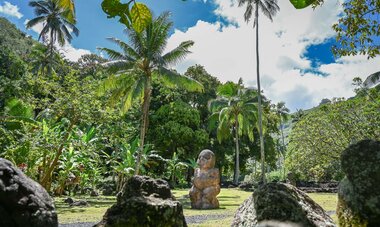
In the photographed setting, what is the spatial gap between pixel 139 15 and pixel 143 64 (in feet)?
61.5

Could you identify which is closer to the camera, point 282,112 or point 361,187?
point 361,187

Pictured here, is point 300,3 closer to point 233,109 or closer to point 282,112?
point 233,109

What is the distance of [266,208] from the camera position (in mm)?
3967

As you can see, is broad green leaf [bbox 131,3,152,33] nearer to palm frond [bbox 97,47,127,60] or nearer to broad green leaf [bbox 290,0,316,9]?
broad green leaf [bbox 290,0,316,9]

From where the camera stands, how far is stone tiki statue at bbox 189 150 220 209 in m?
14.8

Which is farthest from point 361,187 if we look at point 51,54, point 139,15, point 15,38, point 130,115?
point 15,38

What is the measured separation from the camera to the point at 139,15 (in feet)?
2.99

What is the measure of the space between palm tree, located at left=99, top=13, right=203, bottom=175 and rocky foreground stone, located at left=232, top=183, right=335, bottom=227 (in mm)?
14737

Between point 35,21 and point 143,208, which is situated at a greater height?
point 35,21

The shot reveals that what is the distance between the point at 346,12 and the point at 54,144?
11.3m

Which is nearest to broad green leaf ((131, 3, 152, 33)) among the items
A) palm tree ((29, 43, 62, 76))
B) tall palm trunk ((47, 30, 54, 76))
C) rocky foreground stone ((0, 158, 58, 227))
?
rocky foreground stone ((0, 158, 58, 227))

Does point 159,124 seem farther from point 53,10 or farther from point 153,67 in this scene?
point 53,10

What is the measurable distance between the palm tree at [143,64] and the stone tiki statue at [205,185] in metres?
4.61

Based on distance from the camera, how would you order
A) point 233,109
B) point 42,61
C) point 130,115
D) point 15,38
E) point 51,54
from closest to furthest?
point 130,115, point 233,109, point 51,54, point 42,61, point 15,38
